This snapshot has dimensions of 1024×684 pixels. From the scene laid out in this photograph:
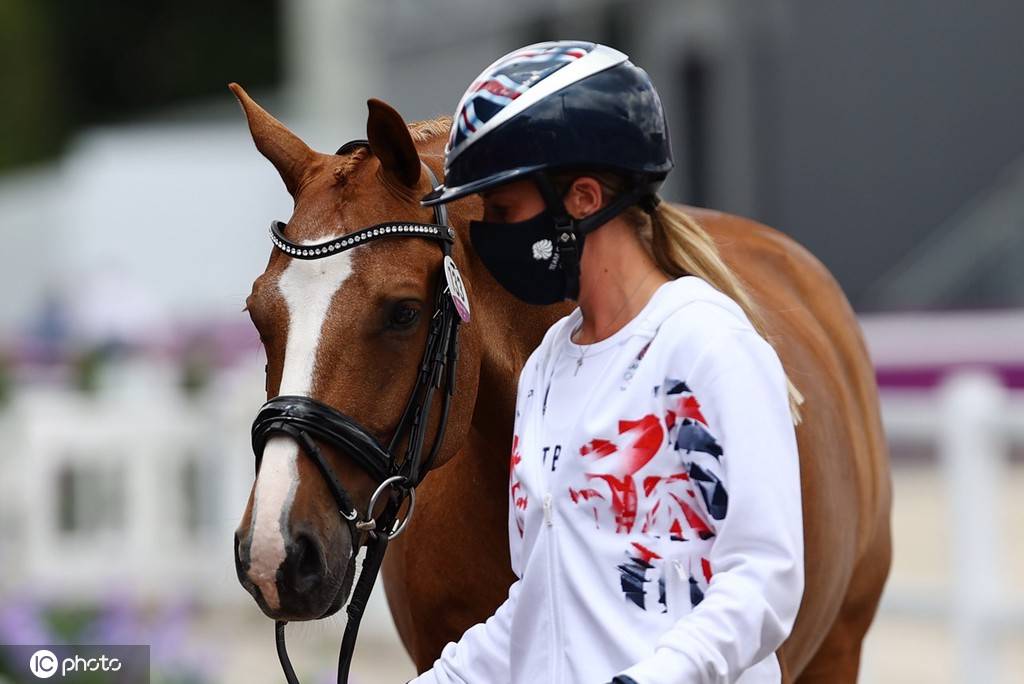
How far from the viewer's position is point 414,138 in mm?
3412

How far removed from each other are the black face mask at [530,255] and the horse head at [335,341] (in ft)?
0.95

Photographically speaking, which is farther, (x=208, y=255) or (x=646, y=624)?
(x=208, y=255)

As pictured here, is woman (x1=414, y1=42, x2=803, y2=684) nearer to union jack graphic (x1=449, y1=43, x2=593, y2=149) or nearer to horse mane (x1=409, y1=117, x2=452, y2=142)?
union jack graphic (x1=449, y1=43, x2=593, y2=149)

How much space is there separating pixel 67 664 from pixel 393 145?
2.52 m

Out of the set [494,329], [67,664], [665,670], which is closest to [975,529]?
[67,664]

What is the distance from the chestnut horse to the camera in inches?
108

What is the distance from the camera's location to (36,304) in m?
22.8

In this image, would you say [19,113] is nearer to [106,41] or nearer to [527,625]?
[106,41]

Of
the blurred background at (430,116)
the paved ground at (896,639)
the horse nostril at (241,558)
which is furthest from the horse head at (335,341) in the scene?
the blurred background at (430,116)

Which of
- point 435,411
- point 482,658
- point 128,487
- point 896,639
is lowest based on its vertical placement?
point 128,487

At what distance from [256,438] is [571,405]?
57cm

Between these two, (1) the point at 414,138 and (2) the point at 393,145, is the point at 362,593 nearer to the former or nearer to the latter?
(2) the point at 393,145

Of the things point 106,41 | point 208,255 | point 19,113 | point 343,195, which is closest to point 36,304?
point 208,255

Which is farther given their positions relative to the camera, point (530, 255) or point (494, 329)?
point (494, 329)
